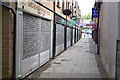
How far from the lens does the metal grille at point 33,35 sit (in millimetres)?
8219

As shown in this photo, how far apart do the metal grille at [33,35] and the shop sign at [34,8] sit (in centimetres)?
29

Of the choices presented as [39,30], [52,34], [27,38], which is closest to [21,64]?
[27,38]

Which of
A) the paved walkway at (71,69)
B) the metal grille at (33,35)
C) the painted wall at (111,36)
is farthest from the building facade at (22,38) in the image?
the painted wall at (111,36)

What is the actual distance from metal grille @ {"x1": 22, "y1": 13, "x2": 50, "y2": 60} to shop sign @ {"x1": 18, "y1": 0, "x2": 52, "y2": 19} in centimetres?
29

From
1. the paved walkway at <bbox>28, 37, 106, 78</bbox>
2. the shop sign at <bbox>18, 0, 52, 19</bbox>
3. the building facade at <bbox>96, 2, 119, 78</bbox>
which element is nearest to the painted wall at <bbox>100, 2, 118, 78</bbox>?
the building facade at <bbox>96, 2, 119, 78</bbox>

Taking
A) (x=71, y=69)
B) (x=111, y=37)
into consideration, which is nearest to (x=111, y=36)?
(x=111, y=37)

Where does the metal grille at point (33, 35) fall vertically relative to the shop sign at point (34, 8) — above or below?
below

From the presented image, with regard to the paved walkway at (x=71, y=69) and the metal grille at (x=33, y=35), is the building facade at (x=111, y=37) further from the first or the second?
the metal grille at (x=33, y=35)

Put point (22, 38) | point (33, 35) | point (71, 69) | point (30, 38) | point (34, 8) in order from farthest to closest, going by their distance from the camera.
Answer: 1. point (71, 69)
2. point (33, 35)
3. point (34, 8)
4. point (30, 38)
5. point (22, 38)

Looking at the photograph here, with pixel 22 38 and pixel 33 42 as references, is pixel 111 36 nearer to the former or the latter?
pixel 22 38

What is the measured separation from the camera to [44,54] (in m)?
11.5

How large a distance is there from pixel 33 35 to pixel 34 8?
4.57ft

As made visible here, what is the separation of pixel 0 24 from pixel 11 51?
1.11m

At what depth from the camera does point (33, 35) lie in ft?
30.5
